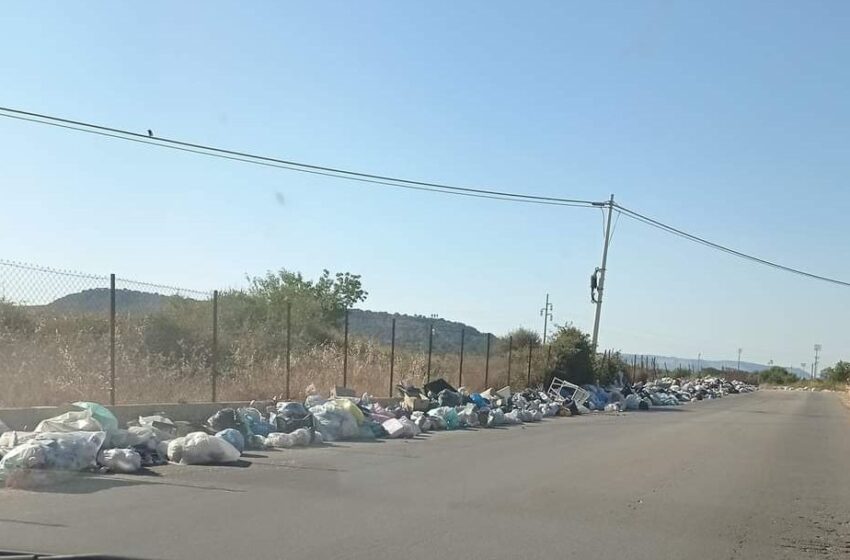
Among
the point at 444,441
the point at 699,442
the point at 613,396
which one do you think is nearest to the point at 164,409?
the point at 444,441

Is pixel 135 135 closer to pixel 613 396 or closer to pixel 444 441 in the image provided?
pixel 444 441

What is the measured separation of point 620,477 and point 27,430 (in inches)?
334

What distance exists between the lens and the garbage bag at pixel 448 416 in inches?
777

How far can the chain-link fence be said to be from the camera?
1544 centimetres

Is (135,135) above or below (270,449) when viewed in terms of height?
above

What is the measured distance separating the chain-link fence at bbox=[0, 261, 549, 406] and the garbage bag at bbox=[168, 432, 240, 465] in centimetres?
287

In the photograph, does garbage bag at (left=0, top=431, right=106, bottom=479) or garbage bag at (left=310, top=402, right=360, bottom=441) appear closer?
garbage bag at (left=0, top=431, right=106, bottom=479)

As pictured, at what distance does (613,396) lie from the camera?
34.4 metres

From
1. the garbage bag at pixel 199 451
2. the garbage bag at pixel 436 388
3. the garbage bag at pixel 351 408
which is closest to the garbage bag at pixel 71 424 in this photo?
the garbage bag at pixel 199 451

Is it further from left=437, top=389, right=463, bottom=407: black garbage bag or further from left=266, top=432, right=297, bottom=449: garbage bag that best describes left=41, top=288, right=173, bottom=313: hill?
left=437, top=389, right=463, bottom=407: black garbage bag

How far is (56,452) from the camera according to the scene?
10.1m

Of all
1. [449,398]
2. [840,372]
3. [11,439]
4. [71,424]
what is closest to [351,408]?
[71,424]

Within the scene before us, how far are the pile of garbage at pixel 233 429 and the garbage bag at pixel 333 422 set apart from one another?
2cm

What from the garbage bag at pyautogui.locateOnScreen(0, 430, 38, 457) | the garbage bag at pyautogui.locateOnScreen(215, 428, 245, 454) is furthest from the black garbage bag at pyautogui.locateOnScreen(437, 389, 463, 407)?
the garbage bag at pyautogui.locateOnScreen(0, 430, 38, 457)
